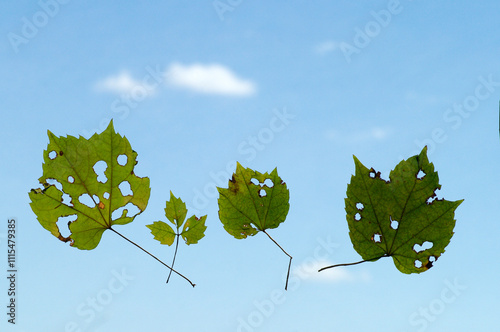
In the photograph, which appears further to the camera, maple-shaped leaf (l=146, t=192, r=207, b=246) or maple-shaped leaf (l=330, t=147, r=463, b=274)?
maple-shaped leaf (l=146, t=192, r=207, b=246)

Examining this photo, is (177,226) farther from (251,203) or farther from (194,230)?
(251,203)

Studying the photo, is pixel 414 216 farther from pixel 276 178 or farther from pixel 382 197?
pixel 276 178

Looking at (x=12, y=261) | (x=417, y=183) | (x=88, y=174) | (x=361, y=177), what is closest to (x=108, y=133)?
(x=88, y=174)

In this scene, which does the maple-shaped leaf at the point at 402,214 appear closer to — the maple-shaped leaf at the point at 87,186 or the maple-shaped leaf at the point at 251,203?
the maple-shaped leaf at the point at 251,203

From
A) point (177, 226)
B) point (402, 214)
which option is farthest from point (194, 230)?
point (402, 214)

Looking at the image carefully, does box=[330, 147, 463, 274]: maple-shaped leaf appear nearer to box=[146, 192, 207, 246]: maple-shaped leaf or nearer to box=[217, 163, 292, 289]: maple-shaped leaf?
box=[217, 163, 292, 289]: maple-shaped leaf

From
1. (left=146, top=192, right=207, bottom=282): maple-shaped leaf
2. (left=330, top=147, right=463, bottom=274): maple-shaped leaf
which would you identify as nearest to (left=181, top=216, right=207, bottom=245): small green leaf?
(left=146, top=192, right=207, bottom=282): maple-shaped leaf
